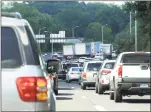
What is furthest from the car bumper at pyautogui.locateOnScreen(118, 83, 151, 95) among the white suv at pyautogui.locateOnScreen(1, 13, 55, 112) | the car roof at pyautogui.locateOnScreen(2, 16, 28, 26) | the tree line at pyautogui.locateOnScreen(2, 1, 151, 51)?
the tree line at pyautogui.locateOnScreen(2, 1, 151, 51)

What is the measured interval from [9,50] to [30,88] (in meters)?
0.47

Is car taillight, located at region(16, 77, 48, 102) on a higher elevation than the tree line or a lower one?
higher

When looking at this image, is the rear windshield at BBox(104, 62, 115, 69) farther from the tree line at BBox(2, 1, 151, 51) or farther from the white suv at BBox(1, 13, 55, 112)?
the tree line at BBox(2, 1, 151, 51)

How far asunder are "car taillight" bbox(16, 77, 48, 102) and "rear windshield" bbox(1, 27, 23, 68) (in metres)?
0.21

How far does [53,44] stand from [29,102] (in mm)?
106325

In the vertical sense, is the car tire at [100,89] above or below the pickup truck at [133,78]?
below

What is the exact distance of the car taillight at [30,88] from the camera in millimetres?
5770

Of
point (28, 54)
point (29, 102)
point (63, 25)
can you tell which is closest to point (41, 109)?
point (29, 102)

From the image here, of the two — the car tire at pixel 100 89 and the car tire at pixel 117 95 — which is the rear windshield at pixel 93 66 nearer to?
the car tire at pixel 100 89

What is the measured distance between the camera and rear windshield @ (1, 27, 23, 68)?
232 inches

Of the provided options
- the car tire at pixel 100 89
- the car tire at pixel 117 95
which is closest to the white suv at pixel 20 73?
the car tire at pixel 117 95

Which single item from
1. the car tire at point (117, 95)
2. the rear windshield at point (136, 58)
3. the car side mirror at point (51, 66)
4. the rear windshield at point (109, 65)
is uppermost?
the car side mirror at point (51, 66)

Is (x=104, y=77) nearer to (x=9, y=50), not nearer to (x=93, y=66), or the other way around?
(x=93, y=66)

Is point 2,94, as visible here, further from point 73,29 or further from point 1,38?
point 73,29
